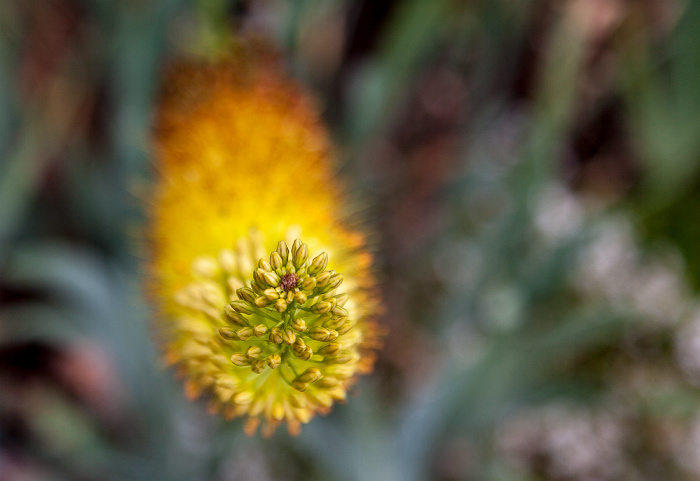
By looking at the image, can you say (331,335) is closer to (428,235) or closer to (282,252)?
(282,252)

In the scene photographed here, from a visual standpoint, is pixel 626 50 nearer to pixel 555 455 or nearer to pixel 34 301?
pixel 555 455

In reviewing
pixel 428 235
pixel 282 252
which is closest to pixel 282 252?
pixel 282 252

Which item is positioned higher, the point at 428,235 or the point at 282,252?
the point at 428,235

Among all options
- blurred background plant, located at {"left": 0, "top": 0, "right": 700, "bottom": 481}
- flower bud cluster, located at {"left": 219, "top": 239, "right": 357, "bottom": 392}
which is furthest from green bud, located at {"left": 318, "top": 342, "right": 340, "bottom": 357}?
blurred background plant, located at {"left": 0, "top": 0, "right": 700, "bottom": 481}

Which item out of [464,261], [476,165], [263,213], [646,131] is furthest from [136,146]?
[646,131]

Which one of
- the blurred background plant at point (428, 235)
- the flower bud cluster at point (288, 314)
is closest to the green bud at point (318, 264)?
the flower bud cluster at point (288, 314)

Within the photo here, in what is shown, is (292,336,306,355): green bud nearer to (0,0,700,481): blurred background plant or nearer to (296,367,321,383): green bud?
(296,367,321,383): green bud

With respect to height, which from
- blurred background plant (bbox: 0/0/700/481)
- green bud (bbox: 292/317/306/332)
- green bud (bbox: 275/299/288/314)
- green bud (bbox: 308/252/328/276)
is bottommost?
green bud (bbox: 292/317/306/332)
